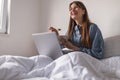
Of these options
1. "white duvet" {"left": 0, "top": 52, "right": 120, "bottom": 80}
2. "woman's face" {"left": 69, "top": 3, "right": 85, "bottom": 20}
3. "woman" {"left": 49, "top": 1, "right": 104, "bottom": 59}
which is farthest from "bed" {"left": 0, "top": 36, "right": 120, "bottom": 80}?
"woman's face" {"left": 69, "top": 3, "right": 85, "bottom": 20}

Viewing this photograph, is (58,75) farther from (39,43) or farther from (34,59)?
(39,43)

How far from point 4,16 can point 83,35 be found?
0.89 metres

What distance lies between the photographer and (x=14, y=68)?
1029 millimetres

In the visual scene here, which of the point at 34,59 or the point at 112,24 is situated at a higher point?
the point at 112,24

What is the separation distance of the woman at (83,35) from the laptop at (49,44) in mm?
142

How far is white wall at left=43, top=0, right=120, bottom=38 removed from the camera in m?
1.85

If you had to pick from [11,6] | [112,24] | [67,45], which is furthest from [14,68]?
[11,6]

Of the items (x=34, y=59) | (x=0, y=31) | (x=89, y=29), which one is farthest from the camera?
(x=0, y=31)

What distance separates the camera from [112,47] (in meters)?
1.69

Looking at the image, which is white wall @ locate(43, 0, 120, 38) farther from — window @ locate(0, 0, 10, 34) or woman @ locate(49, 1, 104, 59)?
window @ locate(0, 0, 10, 34)

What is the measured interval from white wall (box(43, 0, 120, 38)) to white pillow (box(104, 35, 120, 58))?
156 mm

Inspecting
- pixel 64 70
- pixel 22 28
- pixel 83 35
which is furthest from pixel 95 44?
pixel 22 28

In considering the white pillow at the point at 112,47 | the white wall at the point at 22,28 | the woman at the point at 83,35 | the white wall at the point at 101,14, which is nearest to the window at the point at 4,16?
the white wall at the point at 22,28

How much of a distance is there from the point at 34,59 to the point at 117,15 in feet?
2.98
